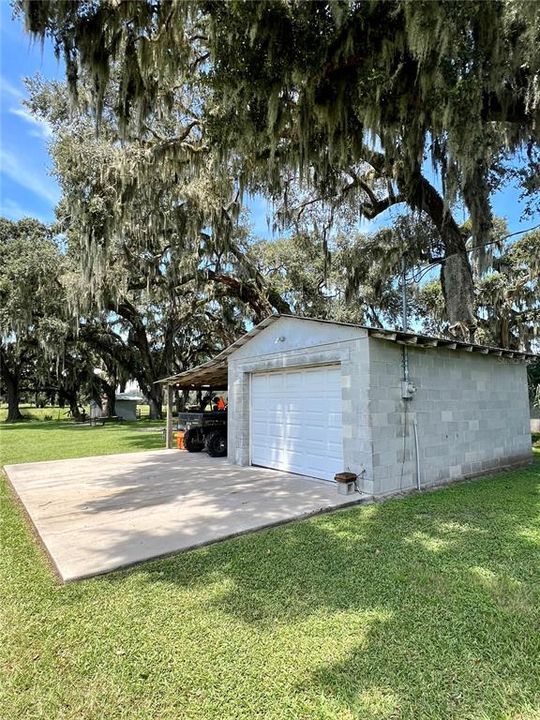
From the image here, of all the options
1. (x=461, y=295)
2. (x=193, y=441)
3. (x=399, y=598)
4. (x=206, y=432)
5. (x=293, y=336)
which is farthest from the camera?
(x=193, y=441)

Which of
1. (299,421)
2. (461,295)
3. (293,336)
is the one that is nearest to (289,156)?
(293,336)

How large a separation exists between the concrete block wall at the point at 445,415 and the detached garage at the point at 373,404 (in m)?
0.02

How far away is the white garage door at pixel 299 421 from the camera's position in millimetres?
6914

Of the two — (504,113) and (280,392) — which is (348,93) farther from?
(280,392)

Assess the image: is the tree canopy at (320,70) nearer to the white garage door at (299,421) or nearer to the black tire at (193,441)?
the white garage door at (299,421)

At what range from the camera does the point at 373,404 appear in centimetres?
606

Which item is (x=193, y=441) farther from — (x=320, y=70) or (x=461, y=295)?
(x=320, y=70)

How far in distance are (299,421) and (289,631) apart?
4.98 metres

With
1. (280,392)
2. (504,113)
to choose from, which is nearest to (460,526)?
(280,392)

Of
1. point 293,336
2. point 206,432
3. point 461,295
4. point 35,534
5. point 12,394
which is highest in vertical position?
point 461,295

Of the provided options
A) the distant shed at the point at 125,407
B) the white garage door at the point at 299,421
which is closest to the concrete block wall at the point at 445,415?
the white garage door at the point at 299,421

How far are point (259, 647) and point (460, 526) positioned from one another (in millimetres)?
3073

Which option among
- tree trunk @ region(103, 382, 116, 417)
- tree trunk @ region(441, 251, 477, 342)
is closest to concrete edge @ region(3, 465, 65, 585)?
tree trunk @ region(441, 251, 477, 342)

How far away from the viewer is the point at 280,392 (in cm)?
814
